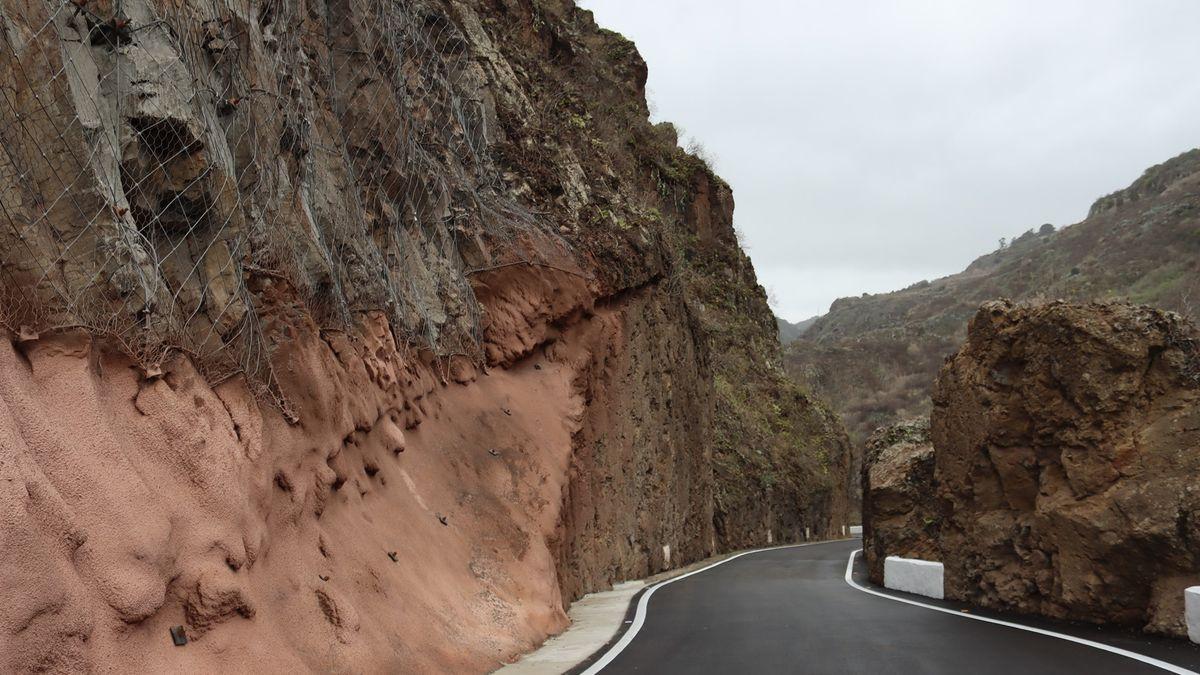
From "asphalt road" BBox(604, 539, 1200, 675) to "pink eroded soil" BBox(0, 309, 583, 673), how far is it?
6.08ft

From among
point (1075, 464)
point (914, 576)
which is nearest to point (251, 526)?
point (1075, 464)

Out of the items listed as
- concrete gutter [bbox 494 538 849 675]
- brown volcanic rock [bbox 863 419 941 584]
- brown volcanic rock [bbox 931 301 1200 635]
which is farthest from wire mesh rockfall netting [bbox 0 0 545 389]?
brown volcanic rock [bbox 863 419 941 584]

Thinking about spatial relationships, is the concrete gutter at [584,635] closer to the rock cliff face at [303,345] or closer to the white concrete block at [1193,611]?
the rock cliff face at [303,345]

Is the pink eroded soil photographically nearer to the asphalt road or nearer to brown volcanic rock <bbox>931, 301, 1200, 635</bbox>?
the asphalt road

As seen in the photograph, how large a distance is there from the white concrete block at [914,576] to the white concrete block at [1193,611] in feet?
20.7

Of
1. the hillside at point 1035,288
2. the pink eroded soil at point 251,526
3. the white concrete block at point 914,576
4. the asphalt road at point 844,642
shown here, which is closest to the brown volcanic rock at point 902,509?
the white concrete block at point 914,576

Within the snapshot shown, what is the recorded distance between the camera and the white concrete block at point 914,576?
55.0 feet

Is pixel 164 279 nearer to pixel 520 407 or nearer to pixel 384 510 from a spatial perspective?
pixel 384 510

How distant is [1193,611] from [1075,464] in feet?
10.3

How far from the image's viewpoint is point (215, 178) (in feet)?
30.3

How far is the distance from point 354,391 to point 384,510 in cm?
141

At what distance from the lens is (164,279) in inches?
332

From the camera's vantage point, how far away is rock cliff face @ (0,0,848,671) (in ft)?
21.5

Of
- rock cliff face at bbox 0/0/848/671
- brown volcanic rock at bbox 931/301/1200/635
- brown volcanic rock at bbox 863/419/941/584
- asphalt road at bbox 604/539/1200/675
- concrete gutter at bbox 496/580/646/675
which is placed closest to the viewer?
rock cliff face at bbox 0/0/848/671
